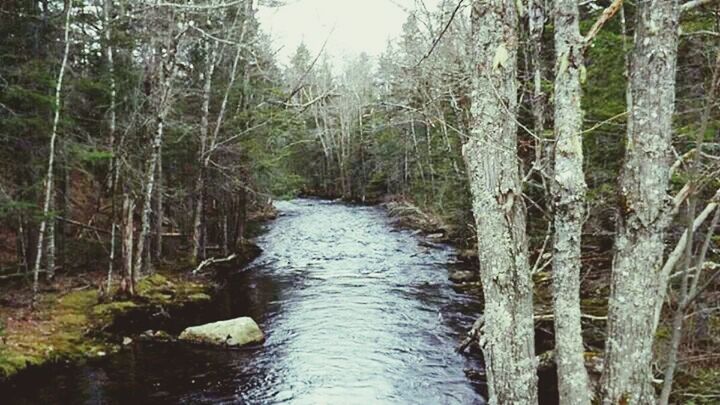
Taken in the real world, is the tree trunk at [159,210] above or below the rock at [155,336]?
above

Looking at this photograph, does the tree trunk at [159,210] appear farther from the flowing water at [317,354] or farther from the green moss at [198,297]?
the green moss at [198,297]

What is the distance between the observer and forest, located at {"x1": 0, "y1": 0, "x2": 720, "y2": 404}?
2660mm

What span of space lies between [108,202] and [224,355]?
11340mm

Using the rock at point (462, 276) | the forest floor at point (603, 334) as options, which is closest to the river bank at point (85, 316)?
the rock at point (462, 276)

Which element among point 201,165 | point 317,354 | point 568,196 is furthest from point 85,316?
point 568,196

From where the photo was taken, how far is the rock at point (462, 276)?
608 inches

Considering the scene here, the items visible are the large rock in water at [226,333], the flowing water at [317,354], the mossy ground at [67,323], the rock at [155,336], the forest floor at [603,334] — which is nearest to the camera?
the forest floor at [603,334]

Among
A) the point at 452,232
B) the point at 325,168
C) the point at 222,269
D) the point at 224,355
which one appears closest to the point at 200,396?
the point at 224,355

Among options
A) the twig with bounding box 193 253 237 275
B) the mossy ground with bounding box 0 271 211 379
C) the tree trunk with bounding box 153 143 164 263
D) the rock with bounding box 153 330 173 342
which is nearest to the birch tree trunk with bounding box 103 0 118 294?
the mossy ground with bounding box 0 271 211 379

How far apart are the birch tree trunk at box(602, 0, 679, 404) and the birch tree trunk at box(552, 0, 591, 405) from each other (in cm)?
23

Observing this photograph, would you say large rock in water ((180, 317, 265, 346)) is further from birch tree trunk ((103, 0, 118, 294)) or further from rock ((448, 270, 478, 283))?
rock ((448, 270, 478, 283))

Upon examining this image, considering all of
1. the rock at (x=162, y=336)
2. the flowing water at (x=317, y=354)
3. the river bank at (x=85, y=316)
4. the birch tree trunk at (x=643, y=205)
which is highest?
the birch tree trunk at (x=643, y=205)

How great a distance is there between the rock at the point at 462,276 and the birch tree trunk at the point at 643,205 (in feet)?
42.3

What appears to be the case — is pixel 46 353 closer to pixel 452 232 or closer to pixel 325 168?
pixel 452 232
